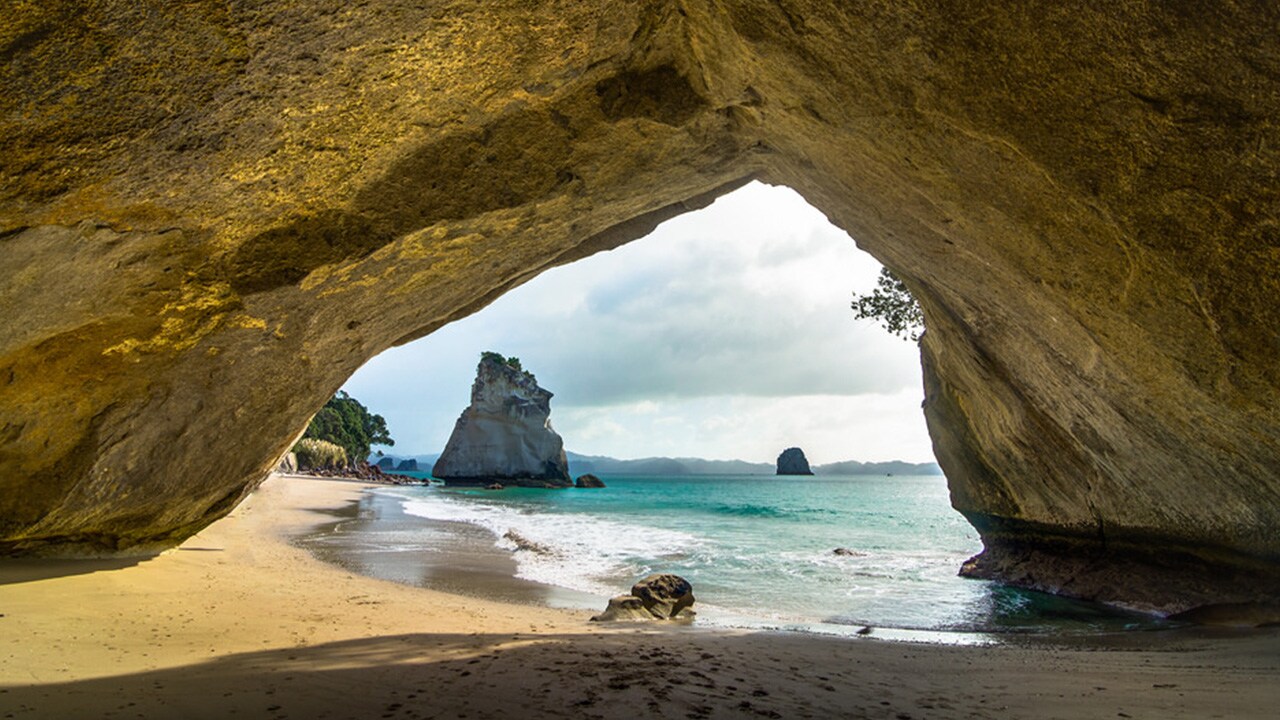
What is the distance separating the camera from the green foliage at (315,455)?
59281 millimetres

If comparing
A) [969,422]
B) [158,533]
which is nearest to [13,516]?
[158,533]

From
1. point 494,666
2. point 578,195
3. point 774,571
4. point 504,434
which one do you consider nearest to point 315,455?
point 504,434

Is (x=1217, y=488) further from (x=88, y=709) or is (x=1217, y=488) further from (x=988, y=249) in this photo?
(x=88, y=709)

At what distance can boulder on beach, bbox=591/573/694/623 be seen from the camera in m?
7.74

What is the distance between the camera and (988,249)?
17.6 feet

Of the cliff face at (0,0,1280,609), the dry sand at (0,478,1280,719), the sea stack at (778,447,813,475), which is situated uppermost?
the cliff face at (0,0,1280,609)

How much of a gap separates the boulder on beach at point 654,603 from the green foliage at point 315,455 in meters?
57.4

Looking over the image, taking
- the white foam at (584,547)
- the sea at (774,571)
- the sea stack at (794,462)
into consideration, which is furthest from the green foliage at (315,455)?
the sea stack at (794,462)

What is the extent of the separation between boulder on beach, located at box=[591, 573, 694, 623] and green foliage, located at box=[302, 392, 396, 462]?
6572cm

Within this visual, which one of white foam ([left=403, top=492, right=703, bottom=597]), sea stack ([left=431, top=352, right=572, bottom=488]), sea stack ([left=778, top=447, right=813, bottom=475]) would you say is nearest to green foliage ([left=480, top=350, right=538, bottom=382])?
sea stack ([left=431, top=352, right=572, bottom=488])

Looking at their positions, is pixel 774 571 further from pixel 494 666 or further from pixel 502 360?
pixel 502 360

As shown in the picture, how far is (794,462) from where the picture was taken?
516 ft

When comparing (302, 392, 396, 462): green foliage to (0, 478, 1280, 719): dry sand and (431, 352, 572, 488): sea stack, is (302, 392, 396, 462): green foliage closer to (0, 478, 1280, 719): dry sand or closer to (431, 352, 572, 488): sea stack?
(431, 352, 572, 488): sea stack

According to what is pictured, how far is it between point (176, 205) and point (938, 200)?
5550 mm
